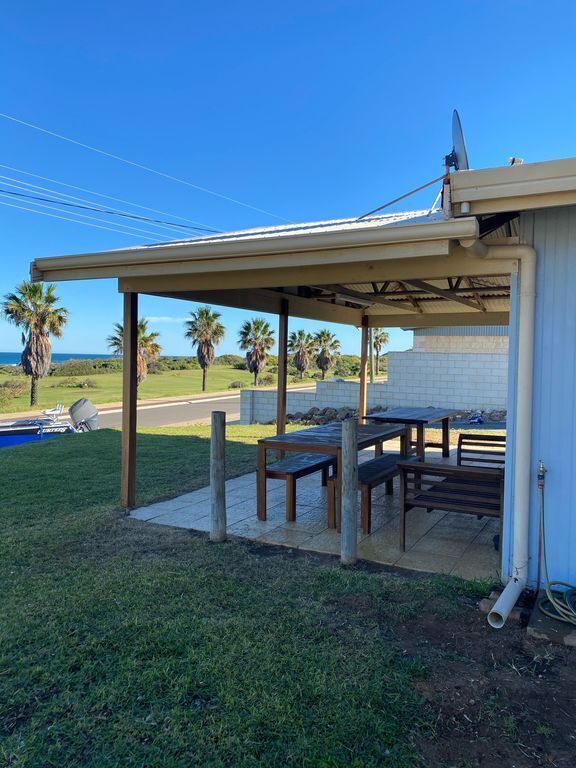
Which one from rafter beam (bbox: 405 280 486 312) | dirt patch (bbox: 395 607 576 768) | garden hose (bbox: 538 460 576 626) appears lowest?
dirt patch (bbox: 395 607 576 768)

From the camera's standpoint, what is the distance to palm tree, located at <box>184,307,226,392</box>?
33312 millimetres

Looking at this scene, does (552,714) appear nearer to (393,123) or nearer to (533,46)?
(533,46)

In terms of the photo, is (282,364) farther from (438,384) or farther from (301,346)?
(301,346)

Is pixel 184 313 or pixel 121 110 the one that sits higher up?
pixel 121 110

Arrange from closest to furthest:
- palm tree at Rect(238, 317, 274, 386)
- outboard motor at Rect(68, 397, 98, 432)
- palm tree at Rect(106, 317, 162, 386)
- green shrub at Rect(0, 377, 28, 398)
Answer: outboard motor at Rect(68, 397, 98, 432)
palm tree at Rect(106, 317, 162, 386)
palm tree at Rect(238, 317, 274, 386)
green shrub at Rect(0, 377, 28, 398)

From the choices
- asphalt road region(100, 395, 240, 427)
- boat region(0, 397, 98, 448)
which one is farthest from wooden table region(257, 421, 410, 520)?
asphalt road region(100, 395, 240, 427)

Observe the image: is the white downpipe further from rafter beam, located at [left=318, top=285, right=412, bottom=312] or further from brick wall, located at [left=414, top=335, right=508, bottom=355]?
brick wall, located at [left=414, top=335, right=508, bottom=355]

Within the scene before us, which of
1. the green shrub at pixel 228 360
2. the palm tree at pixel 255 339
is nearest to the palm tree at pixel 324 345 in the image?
the palm tree at pixel 255 339

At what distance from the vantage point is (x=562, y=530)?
3482 millimetres

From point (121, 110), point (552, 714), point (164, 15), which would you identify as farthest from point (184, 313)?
point (552, 714)

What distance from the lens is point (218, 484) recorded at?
4.62 metres

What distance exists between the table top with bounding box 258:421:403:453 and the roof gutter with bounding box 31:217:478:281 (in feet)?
6.57

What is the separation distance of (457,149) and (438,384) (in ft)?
37.6

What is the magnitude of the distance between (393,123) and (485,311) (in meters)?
13.5
